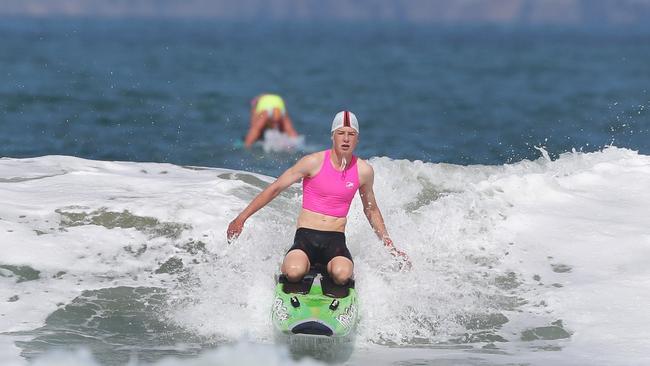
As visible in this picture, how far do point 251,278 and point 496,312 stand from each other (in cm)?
257

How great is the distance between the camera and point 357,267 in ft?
33.4

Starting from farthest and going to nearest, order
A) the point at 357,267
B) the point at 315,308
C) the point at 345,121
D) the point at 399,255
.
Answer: the point at 357,267, the point at 399,255, the point at 345,121, the point at 315,308

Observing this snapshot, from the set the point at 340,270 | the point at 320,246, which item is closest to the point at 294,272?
the point at 340,270

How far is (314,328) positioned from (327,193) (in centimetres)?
169

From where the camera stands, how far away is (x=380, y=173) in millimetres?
14352

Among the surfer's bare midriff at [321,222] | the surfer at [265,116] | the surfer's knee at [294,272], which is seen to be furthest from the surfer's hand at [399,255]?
the surfer at [265,116]

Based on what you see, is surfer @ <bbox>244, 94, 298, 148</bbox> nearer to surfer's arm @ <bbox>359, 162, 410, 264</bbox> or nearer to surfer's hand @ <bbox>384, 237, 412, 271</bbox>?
surfer's arm @ <bbox>359, 162, 410, 264</bbox>

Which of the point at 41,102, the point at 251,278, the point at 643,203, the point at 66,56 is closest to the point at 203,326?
the point at 251,278

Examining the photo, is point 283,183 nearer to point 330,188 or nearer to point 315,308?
point 330,188

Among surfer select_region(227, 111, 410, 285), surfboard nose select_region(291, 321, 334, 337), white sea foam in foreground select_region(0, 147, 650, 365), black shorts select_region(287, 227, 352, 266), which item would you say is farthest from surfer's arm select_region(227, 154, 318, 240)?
surfboard nose select_region(291, 321, 334, 337)

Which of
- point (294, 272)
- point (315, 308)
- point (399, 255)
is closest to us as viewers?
point (315, 308)

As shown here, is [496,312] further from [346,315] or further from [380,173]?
[380,173]

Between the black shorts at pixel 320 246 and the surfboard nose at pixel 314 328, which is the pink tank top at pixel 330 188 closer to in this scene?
the black shorts at pixel 320 246

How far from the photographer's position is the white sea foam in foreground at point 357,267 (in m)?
9.02
